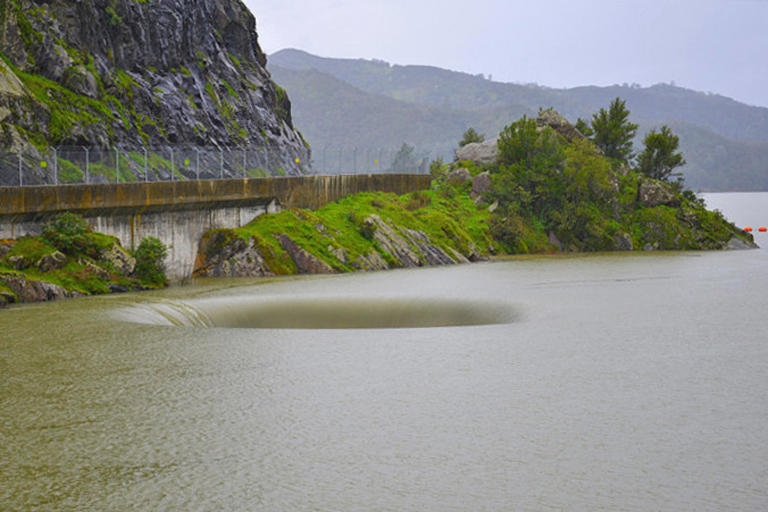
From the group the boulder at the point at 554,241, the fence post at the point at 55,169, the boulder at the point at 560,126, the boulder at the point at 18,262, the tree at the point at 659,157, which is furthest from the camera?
the tree at the point at 659,157

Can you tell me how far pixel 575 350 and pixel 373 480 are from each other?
1351cm

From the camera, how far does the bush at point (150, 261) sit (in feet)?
136

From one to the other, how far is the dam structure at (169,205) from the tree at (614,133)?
140 feet

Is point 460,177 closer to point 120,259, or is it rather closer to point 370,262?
point 370,262

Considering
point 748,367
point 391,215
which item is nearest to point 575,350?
point 748,367

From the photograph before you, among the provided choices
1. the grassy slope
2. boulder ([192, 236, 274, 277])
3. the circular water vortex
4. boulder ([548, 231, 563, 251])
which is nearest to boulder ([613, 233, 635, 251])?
boulder ([548, 231, 563, 251])

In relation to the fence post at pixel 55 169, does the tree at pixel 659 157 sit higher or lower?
higher

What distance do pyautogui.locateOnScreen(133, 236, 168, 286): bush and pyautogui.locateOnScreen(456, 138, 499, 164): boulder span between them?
45790 mm

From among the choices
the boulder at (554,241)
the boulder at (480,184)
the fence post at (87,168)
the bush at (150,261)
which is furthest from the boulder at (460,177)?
the fence post at (87,168)

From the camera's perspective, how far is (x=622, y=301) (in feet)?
128

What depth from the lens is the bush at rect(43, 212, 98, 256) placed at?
3731 cm

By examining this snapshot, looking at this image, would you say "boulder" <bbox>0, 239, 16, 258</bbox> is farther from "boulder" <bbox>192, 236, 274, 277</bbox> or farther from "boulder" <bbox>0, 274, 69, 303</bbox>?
"boulder" <bbox>192, 236, 274, 277</bbox>

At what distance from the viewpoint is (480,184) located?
3083 inches

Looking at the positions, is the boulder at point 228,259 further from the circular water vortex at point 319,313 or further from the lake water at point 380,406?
the lake water at point 380,406
